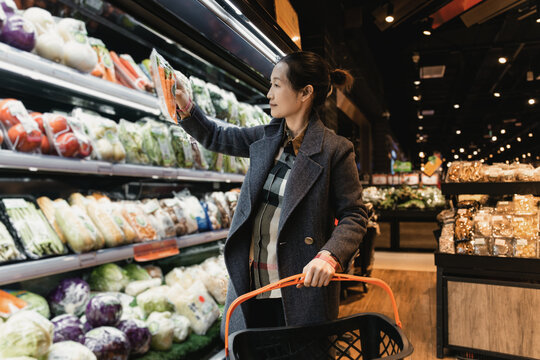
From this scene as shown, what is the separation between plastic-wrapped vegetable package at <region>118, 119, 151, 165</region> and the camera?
227cm

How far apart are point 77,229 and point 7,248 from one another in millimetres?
291

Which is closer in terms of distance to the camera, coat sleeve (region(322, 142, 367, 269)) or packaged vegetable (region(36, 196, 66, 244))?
coat sleeve (region(322, 142, 367, 269))

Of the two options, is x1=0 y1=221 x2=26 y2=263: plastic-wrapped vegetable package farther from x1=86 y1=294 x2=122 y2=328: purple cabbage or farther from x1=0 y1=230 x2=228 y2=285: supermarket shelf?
x1=86 y1=294 x2=122 y2=328: purple cabbage

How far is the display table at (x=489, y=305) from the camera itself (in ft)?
8.89

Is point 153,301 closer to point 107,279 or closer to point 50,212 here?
point 107,279

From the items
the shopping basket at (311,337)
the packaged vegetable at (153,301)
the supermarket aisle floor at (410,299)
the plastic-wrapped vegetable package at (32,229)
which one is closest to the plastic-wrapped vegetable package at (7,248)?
the plastic-wrapped vegetable package at (32,229)

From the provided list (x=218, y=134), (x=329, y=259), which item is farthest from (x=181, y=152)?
(x=329, y=259)

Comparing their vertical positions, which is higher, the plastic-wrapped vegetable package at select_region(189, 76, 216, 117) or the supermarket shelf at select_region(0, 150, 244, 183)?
the plastic-wrapped vegetable package at select_region(189, 76, 216, 117)

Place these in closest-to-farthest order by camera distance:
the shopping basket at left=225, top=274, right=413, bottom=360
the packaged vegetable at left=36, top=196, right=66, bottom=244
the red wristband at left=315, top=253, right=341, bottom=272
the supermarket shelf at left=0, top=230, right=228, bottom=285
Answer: the shopping basket at left=225, top=274, right=413, bottom=360, the red wristband at left=315, top=253, right=341, bottom=272, the supermarket shelf at left=0, top=230, right=228, bottom=285, the packaged vegetable at left=36, top=196, right=66, bottom=244

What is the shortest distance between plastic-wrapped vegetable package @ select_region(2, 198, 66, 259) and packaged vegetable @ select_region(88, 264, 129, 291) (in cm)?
40

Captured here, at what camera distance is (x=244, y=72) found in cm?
273

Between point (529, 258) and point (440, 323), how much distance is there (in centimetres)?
74

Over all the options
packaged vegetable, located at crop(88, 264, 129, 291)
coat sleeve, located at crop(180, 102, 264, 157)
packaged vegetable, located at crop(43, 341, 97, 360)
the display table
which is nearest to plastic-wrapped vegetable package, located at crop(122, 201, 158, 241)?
packaged vegetable, located at crop(88, 264, 129, 291)

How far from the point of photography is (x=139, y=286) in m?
2.24
